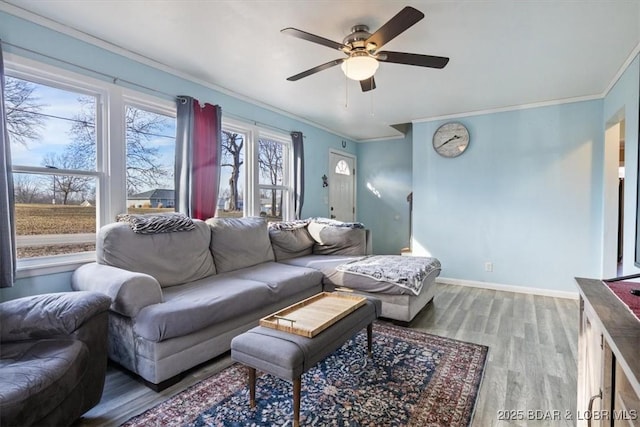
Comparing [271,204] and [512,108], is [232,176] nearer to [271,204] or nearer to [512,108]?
[271,204]

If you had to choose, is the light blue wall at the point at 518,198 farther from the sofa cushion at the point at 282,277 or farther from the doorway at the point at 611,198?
the sofa cushion at the point at 282,277

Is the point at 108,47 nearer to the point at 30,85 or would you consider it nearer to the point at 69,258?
the point at 30,85

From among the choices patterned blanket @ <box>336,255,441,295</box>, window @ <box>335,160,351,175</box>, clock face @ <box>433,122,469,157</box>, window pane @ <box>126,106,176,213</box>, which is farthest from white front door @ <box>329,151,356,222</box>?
window pane @ <box>126,106,176,213</box>

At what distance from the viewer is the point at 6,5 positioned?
6.70 ft

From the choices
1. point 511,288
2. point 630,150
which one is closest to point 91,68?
point 630,150

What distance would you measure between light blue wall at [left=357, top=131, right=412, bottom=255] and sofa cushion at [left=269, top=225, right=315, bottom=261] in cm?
252

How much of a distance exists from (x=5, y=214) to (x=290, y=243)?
99.9 inches

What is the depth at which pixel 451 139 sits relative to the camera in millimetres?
4578

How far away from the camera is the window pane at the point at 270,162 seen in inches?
167

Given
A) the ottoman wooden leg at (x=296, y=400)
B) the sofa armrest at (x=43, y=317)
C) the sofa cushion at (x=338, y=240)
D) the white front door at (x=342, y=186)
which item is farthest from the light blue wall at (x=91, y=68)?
the ottoman wooden leg at (x=296, y=400)

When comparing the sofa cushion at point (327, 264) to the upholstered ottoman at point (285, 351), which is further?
the sofa cushion at point (327, 264)

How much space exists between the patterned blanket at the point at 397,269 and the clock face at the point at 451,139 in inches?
76.3

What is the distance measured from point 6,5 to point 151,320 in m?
2.30

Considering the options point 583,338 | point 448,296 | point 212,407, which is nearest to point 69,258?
point 212,407
